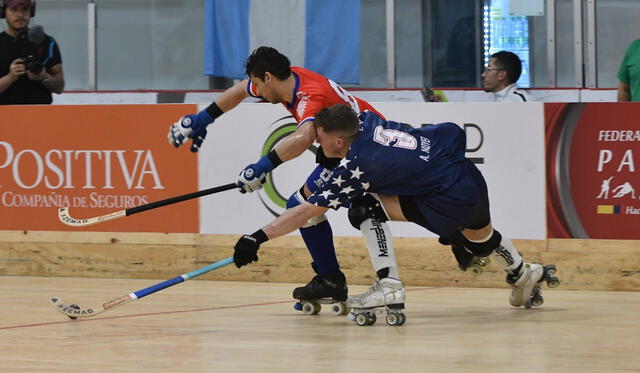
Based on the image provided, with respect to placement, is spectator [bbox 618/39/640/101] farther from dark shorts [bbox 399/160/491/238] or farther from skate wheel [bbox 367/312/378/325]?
skate wheel [bbox 367/312/378/325]

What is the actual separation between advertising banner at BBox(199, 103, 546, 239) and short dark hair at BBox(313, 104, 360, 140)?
6.67 ft

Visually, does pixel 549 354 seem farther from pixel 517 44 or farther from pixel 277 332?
pixel 517 44

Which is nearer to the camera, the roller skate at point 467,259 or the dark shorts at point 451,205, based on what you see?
the dark shorts at point 451,205

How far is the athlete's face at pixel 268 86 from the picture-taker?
6.74 metres

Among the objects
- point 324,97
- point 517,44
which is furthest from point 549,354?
point 517,44

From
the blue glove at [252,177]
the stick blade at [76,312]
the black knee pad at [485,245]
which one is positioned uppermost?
the blue glove at [252,177]

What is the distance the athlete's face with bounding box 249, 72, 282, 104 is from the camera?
22.1 ft

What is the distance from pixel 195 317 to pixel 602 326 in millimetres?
2105

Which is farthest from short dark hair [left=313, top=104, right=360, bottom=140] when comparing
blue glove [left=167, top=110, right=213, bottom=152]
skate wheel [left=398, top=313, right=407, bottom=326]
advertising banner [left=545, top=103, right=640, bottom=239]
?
advertising banner [left=545, top=103, right=640, bottom=239]

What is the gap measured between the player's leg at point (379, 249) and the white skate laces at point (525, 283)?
34.2 inches

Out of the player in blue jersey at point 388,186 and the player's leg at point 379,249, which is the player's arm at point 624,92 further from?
the player's leg at point 379,249

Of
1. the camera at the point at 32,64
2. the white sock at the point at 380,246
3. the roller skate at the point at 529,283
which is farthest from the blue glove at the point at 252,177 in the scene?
the camera at the point at 32,64

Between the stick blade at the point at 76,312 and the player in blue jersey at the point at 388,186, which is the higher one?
the player in blue jersey at the point at 388,186

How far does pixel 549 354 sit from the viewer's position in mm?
5367
